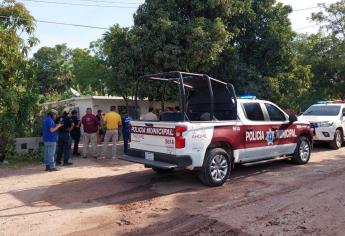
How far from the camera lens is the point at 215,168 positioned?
8586 mm

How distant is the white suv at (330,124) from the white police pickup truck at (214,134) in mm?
3056

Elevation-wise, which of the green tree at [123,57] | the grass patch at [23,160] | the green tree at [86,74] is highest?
the green tree at [86,74]

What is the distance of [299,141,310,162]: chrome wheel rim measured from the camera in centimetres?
1103

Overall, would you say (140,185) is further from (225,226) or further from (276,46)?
(276,46)

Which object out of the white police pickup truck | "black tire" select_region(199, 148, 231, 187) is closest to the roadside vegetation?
the white police pickup truck

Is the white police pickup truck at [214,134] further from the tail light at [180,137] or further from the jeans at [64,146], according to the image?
the jeans at [64,146]

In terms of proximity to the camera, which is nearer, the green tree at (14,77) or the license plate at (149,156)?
the license plate at (149,156)

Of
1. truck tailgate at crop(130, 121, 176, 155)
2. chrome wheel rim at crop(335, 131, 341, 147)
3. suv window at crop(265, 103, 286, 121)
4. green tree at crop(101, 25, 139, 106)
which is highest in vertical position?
green tree at crop(101, 25, 139, 106)

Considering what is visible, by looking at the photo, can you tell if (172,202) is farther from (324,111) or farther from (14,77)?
(324,111)

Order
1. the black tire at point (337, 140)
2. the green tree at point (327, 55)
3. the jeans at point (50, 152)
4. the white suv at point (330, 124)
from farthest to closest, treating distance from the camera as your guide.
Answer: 1. the green tree at point (327, 55)
2. the black tire at point (337, 140)
3. the white suv at point (330, 124)
4. the jeans at point (50, 152)

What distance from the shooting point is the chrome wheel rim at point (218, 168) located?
8516 mm

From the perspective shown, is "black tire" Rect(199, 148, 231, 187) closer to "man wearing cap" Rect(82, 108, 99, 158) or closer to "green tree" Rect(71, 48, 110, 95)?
"man wearing cap" Rect(82, 108, 99, 158)

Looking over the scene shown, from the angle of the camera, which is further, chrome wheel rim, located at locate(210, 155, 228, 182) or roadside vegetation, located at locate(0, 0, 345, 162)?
roadside vegetation, located at locate(0, 0, 345, 162)

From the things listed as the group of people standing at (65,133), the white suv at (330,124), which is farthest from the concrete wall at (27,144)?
the white suv at (330,124)
